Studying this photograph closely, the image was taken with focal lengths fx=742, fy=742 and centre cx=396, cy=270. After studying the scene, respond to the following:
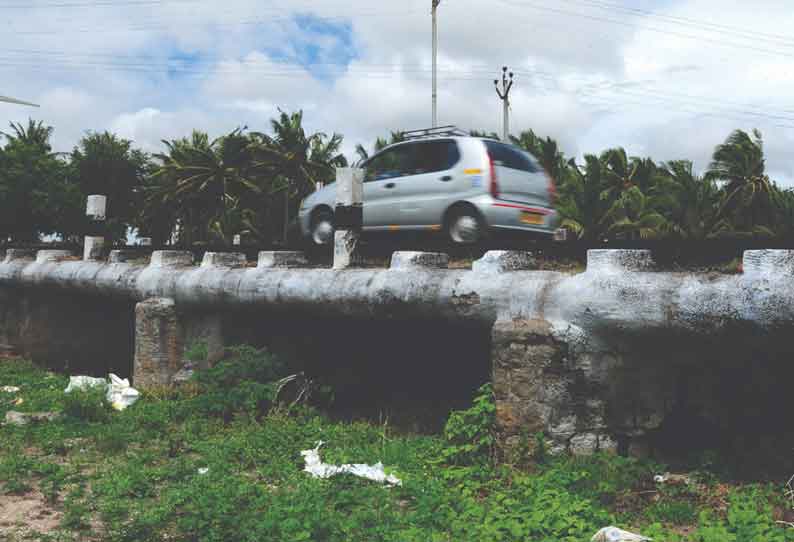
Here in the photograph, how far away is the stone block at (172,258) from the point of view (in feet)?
41.6

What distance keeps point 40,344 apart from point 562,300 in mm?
13805

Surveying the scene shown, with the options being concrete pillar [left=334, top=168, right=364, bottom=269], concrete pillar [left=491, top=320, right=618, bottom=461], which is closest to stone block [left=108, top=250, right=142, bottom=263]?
concrete pillar [left=334, top=168, right=364, bottom=269]

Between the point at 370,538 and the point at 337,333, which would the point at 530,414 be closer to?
the point at 370,538

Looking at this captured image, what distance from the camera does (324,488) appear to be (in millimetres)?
6965

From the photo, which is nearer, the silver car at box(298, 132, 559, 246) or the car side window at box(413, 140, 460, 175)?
the silver car at box(298, 132, 559, 246)

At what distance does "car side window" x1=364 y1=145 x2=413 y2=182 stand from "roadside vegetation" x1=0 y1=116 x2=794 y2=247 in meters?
10.00

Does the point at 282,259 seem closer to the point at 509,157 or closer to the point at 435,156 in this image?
the point at 435,156

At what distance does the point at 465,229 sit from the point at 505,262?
1.95 metres

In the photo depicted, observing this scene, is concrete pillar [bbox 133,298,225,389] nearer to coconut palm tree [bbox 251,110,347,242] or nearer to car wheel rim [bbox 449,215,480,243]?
car wheel rim [bbox 449,215,480,243]

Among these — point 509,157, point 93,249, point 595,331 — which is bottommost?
point 595,331

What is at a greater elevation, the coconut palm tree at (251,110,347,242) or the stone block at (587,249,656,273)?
the coconut palm tree at (251,110,347,242)

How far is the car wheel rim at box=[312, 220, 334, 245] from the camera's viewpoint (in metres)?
11.7

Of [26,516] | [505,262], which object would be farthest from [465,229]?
[26,516]

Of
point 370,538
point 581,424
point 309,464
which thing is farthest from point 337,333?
point 370,538
